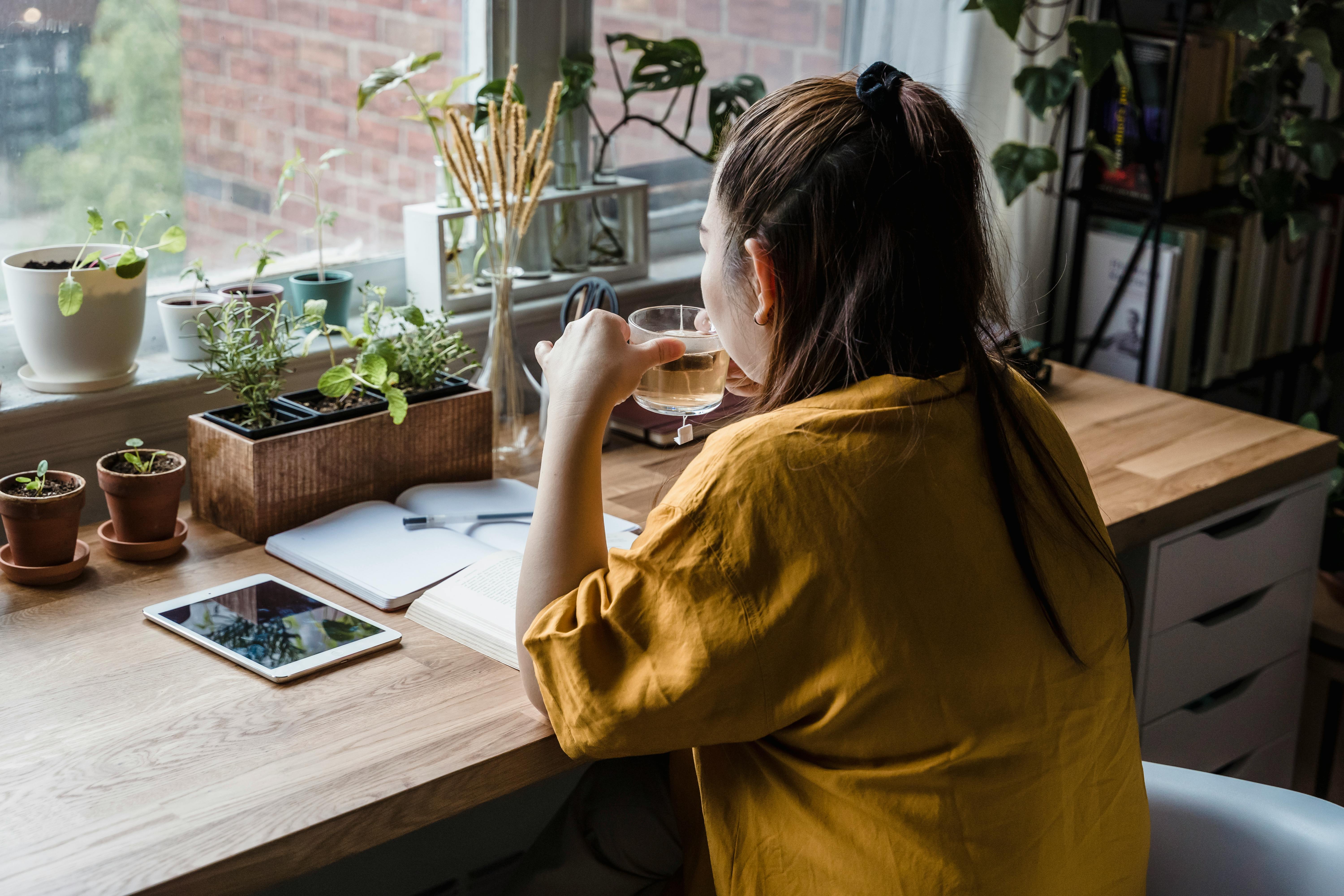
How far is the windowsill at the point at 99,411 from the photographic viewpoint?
144 cm

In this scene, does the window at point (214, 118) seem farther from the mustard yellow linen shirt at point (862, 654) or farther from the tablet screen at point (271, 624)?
the mustard yellow linen shirt at point (862, 654)

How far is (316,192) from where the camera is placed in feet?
5.82

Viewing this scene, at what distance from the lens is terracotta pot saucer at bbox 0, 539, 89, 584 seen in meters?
1.25

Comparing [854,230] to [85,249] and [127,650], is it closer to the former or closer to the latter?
[127,650]

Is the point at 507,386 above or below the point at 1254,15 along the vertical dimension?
below

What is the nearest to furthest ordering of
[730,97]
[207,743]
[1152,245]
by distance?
[207,743] → [730,97] → [1152,245]

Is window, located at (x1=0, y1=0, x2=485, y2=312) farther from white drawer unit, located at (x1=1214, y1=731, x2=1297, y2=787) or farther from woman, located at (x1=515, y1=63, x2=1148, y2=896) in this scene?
white drawer unit, located at (x1=1214, y1=731, x2=1297, y2=787)

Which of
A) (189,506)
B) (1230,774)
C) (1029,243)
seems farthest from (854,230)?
(1029,243)

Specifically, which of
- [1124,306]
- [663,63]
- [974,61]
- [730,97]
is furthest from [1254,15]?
[663,63]

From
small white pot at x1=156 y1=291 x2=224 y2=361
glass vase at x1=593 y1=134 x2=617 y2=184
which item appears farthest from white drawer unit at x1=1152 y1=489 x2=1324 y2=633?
small white pot at x1=156 y1=291 x2=224 y2=361

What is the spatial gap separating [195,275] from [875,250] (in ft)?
3.47

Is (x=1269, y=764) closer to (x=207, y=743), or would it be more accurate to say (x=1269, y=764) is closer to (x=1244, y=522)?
(x=1244, y=522)

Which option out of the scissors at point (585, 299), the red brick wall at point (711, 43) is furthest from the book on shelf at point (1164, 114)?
the scissors at point (585, 299)

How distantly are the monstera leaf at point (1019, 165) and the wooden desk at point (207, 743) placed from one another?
1142mm
